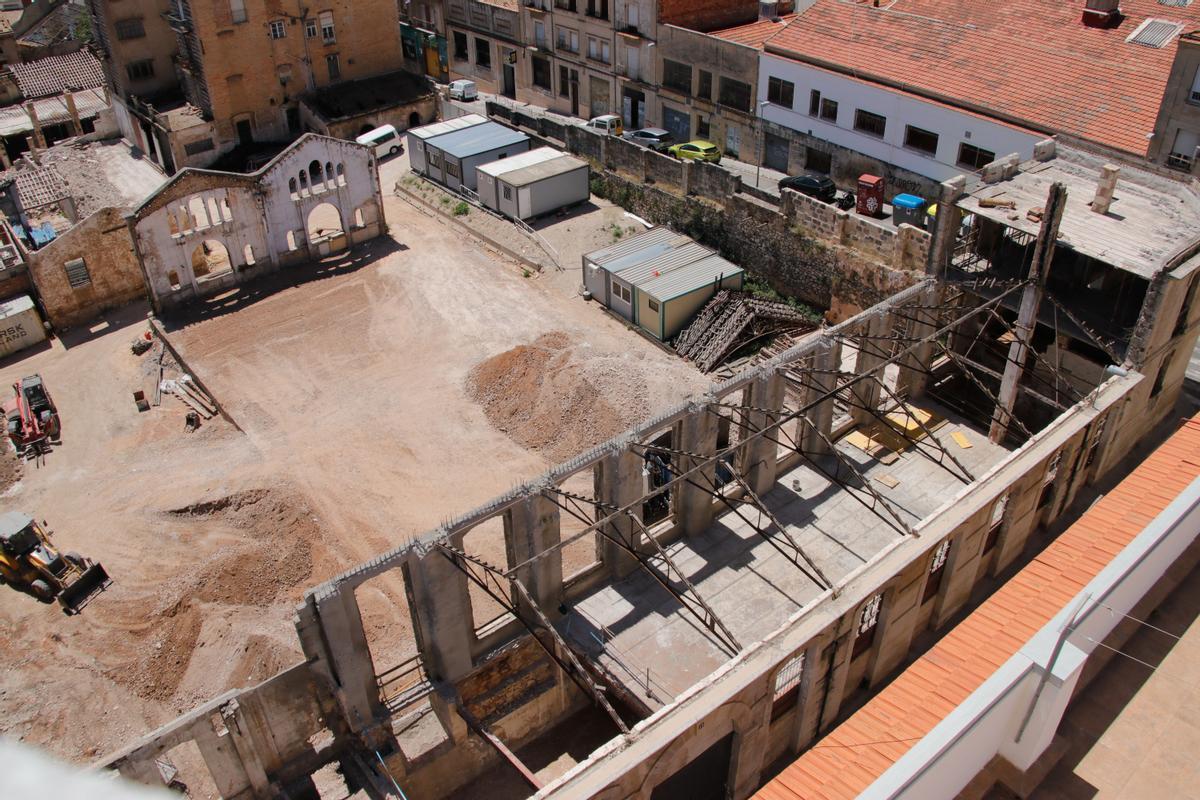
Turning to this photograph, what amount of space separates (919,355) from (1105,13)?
24.1 m

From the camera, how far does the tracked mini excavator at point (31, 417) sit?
3746 centimetres

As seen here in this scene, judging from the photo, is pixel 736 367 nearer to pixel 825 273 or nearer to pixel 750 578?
pixel 825 273

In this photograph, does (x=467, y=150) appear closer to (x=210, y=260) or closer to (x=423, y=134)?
(x=423, y=134)

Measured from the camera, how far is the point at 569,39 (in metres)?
61.0

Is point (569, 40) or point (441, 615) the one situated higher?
point (569, 40)

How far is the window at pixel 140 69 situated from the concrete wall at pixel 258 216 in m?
16.4

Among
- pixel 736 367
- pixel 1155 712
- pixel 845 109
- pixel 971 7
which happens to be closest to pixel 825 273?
pixel 736 367

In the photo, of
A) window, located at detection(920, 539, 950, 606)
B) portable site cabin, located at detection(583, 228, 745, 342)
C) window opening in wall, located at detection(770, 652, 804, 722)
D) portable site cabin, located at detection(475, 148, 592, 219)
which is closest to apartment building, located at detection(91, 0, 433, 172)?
portable site cabin, located at detection(475, 148, 592, 219)

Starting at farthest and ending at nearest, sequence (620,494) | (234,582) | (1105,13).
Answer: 1. (1105,13)
2. (234,582)
3. (620,494)

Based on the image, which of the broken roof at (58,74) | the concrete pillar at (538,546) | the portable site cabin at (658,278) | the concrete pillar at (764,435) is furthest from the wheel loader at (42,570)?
the broken roof at (58,74)

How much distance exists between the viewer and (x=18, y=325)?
4294 cm

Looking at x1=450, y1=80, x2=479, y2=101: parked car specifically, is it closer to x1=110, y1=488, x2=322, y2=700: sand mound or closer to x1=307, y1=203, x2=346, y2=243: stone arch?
x1=307, y1=203, x2=346, y2=243: stone arch

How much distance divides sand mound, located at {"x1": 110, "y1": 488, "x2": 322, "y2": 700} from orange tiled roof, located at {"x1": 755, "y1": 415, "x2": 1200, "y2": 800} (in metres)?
17.0

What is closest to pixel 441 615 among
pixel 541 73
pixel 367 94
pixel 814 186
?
pixel 814 186
